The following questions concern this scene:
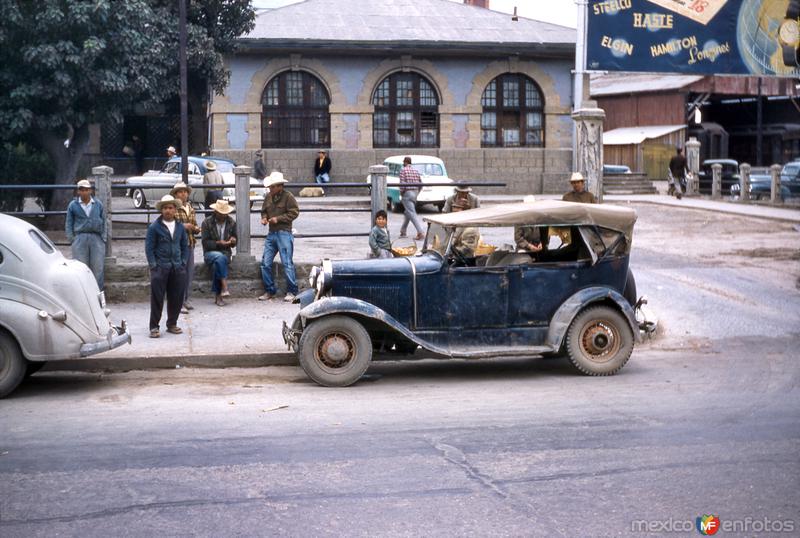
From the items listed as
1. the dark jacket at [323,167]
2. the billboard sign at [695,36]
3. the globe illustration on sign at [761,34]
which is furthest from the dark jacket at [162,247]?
the dark jacket at [323,167]

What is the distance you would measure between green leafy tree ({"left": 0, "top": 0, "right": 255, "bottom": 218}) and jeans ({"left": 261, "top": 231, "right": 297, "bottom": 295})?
677 cm

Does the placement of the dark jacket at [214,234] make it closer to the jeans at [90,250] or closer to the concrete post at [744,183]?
the jeans at [90,250]

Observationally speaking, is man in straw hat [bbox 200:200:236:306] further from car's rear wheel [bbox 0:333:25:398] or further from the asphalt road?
car's rear wheel [bbox 0:333:25:398]

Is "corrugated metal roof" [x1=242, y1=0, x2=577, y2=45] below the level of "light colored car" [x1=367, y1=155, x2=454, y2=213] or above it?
above

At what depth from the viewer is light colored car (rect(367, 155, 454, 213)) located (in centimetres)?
2981

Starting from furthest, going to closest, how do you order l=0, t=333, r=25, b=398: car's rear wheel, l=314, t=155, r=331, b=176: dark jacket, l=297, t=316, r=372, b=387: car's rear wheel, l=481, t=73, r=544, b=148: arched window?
l=481, t=73, r=544, b=148: arched window → l=314, t=155, r=331, b=176: dark jacket → l=297, t=316, r=372, b=387: car's rear wheel → l=0, t=333, r=25, b=398: car's rear wheel

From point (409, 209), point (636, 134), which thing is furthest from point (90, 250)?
point (636, 134)

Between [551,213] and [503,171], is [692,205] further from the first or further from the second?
[551,213]

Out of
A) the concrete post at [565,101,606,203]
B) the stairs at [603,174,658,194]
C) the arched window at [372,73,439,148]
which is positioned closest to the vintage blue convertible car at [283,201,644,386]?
the concrete post at [565,101,606,203]

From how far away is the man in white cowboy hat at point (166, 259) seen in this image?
41.3ft

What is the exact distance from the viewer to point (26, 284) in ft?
33.5

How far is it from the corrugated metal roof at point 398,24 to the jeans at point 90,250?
885 inches

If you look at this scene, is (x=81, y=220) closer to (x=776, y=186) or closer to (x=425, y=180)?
(x=425, y=180)

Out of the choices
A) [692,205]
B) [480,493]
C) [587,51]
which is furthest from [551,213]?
[692,205]
